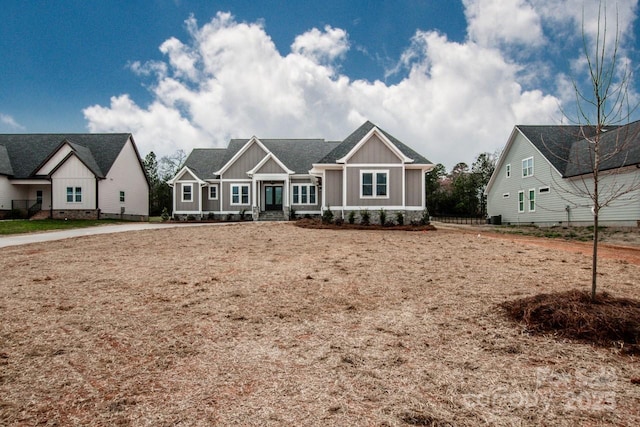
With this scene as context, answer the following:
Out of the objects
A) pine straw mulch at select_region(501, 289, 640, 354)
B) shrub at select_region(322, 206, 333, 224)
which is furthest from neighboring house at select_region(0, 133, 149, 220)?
pine straw mulch at select_region(501, 289, 640, 354)

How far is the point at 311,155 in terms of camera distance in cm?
2897

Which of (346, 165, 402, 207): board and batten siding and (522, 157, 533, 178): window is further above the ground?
(522, 157, 533, 178): window

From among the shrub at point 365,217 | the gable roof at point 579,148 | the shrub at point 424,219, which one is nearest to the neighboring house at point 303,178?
the shrub at point 424,219

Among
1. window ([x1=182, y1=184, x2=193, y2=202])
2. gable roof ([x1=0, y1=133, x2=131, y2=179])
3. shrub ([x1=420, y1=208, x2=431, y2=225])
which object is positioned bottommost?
shrub ([x1=420, y1=208, x2=431, y2=225])

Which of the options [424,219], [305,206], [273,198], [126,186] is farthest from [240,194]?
[424,219]

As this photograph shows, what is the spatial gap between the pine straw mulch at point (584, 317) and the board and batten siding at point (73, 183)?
1198 inches

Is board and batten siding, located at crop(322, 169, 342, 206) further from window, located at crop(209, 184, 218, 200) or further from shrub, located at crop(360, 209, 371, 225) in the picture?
window, located at crop(209, 184, 218, 200)

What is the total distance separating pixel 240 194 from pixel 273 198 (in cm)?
277

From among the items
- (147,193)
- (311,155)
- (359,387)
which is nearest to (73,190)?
(147,193)

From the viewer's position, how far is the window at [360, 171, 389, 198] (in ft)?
62.2

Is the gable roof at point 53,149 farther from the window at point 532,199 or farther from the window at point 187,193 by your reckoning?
the window at point 532,199

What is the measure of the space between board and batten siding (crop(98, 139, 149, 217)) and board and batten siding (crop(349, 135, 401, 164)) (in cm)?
2169

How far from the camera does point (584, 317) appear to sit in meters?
3.70

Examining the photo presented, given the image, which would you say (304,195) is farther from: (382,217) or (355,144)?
(382,217)
